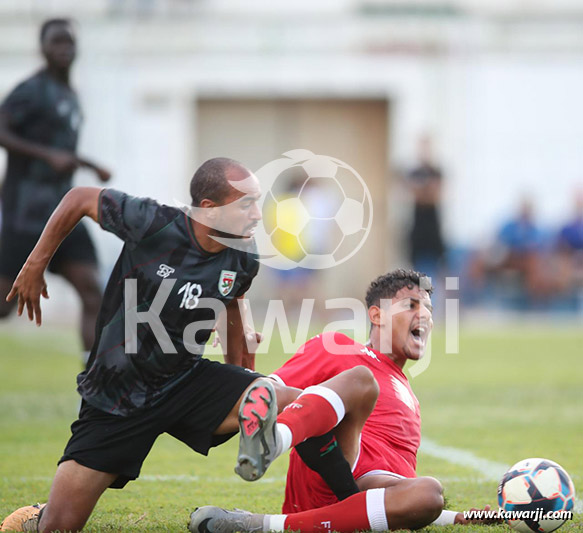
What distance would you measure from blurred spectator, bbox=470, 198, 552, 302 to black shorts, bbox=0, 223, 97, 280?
1156 cm

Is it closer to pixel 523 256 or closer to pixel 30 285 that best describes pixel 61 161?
pixel 30 285

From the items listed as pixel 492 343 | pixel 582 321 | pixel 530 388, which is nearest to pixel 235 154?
pixel 582 321

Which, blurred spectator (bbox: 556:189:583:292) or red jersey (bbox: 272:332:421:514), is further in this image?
blurred spectator (bbox: 556:189:583:292)

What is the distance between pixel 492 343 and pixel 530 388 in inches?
155

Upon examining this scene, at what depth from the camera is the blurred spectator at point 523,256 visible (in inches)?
690

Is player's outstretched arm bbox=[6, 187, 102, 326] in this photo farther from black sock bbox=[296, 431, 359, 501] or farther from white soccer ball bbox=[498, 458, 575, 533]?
white soccer ball bbox=[498, 458, 575, 533]

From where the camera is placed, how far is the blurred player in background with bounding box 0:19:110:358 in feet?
23.1

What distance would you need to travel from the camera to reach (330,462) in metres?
4.07

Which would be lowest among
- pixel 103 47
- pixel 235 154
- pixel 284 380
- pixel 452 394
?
pixel 452 394

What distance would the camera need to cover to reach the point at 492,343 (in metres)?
12.9

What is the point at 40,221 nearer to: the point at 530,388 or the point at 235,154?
the point at 530,388
